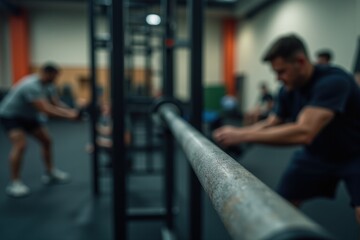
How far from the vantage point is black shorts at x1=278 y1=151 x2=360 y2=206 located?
155 cm

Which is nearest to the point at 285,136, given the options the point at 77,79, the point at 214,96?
the point at 214,96

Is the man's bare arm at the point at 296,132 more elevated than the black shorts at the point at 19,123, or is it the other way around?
the man's bare arm at the point at 296,132

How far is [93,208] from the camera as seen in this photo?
102 inches

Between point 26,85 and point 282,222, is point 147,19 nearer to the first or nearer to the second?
point 26,85

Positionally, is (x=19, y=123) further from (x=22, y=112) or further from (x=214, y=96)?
(x=214, y=96)

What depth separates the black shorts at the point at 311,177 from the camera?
155 cm

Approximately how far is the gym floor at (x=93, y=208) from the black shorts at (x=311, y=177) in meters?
0.62

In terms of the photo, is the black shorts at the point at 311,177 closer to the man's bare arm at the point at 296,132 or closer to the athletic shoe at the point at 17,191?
the man's bare arm at the point at 296,132

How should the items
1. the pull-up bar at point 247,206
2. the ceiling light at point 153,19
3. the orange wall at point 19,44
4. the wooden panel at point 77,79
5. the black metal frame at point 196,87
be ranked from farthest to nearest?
the wooden panel at point 77,79, the orange wall at point 19,44, the ceiling light at point 153,19, the black metal frame at point 196,87, the pull-up bar at point 247,206

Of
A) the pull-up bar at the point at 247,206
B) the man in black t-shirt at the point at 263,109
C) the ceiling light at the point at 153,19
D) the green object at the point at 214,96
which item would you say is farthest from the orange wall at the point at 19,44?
the pull-up bar at the point at 247,206

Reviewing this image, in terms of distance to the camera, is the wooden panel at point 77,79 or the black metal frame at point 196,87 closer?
the black metal frame at point 196,87

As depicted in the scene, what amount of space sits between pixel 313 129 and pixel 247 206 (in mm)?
1083

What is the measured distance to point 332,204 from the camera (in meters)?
2.59

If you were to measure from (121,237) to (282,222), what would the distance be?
1154 mm
